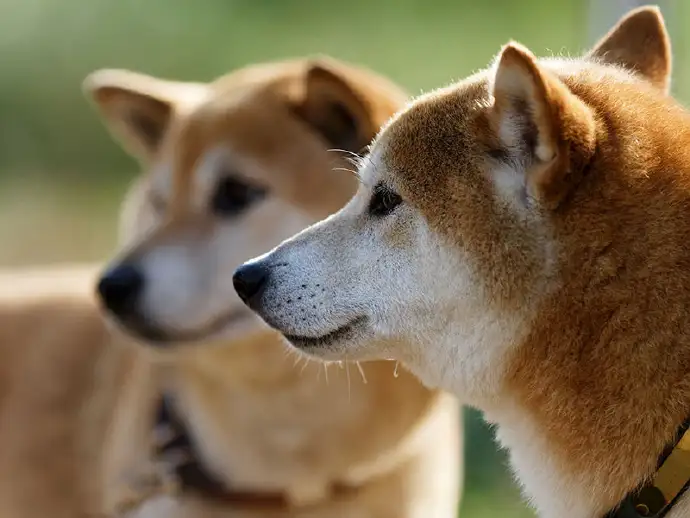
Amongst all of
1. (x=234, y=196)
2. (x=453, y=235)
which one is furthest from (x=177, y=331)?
(x=453, y=235)

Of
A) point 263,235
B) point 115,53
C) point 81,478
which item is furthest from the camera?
point 115,53

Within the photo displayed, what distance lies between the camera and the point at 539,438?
1.50 metres

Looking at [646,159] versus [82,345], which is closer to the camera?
[646,159]

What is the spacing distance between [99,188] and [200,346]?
3.69 metres

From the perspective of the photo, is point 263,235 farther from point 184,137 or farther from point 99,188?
point 99,188

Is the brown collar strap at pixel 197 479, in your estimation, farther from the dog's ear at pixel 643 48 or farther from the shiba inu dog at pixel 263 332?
the dog's ear at pixel 643 48

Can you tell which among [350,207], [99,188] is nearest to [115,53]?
[99,188]

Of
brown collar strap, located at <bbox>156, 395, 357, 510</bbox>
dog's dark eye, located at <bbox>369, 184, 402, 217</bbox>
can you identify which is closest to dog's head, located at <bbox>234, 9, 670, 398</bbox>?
dog's dark eye, located at <bbox>369, 184, 402, 217</bbox>

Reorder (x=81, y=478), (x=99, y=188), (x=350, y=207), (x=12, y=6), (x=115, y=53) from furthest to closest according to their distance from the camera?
1. (x=12, y=6)
2. (x=115, y=53)
3. (x=99, y=188)
4. (x=81, y=478)
5. (x=350, y=207)

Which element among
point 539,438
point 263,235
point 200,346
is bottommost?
point 200,346

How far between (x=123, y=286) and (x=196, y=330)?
18 cm

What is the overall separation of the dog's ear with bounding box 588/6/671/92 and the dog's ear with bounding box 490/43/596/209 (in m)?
0.37

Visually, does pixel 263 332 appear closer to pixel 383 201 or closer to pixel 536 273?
pixel 383 201

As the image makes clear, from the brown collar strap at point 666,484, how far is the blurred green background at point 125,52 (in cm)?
395
